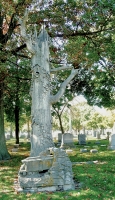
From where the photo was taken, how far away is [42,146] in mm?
9273

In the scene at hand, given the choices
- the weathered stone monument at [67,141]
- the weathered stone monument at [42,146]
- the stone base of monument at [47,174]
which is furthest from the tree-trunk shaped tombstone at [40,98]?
the weathered stone monument at [67,141]

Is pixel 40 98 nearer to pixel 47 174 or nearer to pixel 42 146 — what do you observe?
pixel 42 146

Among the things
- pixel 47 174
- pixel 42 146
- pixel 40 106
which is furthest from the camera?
pixel 40 106

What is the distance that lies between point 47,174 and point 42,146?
181 centimetres

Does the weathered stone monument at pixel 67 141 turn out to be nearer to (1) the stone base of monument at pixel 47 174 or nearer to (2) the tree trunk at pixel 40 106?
(2) the tree trunk at pixel 40 106

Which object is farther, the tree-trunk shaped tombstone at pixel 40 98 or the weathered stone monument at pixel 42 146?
the tree-trunk shaped tombstone at pixel 40 98

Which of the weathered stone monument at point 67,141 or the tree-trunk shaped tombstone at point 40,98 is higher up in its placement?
the tree-trunk shaped tombstone at point 40,98

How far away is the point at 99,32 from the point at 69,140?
410 inches

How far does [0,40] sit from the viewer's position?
51.2ft

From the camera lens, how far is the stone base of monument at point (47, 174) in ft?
24.6

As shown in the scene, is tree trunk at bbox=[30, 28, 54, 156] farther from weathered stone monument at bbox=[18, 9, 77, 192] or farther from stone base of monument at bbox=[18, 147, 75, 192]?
stone base of monument at bbox=[18, 147, 75, 192]

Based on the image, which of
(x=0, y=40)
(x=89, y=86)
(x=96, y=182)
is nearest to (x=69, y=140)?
(x=89, y=86)

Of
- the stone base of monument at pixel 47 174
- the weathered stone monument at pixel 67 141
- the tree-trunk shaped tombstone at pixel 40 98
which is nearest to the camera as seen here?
the stone base of monument at pixel 47 174

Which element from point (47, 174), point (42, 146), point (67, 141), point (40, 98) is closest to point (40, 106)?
point (40, 98)
